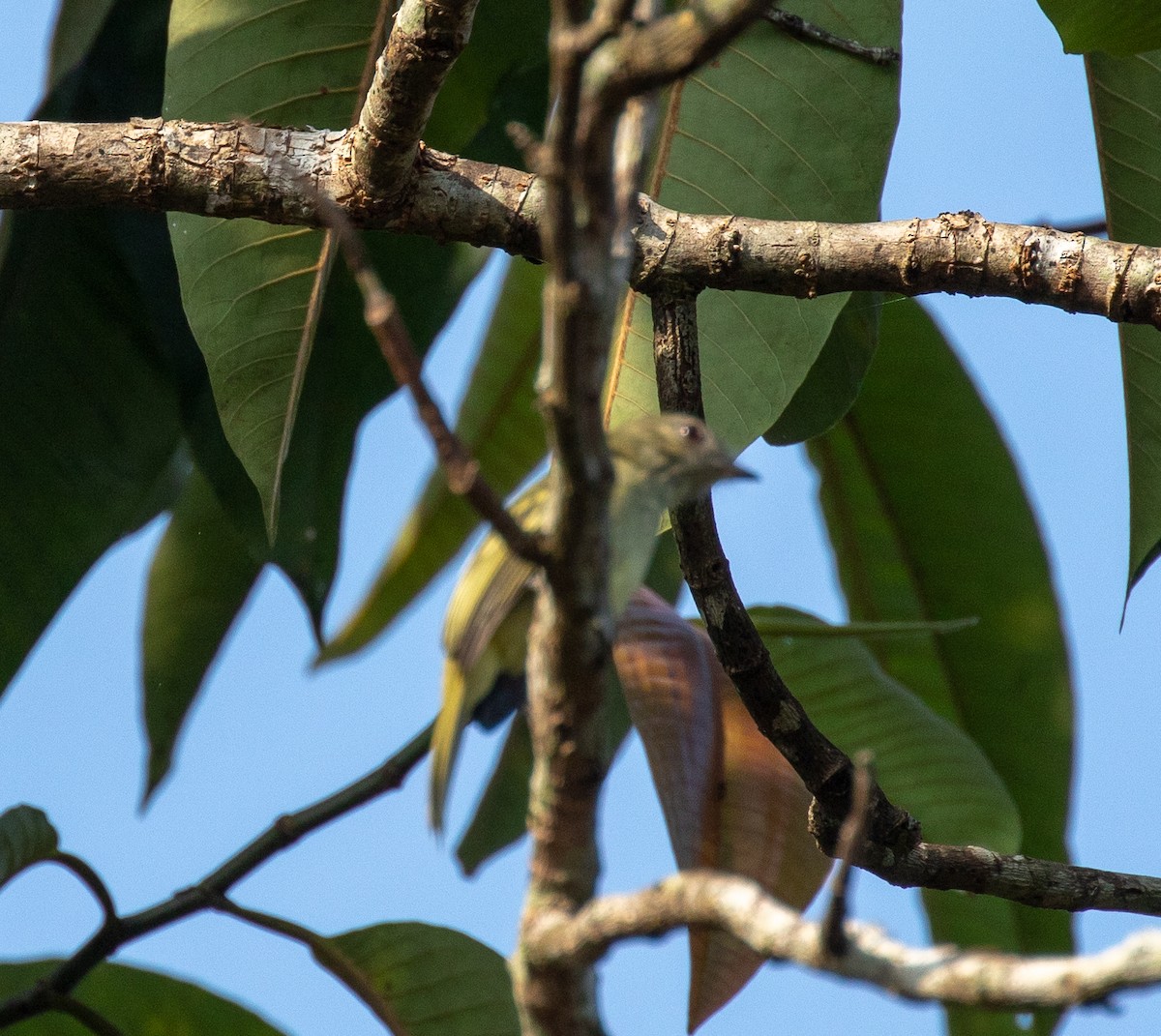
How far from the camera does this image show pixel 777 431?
2.38m

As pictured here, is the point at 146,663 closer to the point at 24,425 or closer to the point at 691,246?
the point at 24,425

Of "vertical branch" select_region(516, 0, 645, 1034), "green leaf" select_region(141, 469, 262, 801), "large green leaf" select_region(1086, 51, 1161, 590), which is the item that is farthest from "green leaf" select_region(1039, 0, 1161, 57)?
"green leaf" select_region(141, 469, 262, 801)

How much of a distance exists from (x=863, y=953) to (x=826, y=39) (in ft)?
6.25

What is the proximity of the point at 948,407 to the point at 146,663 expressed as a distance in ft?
7.08

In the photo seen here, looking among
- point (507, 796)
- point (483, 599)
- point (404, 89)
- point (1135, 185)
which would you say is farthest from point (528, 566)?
point (507, 796)

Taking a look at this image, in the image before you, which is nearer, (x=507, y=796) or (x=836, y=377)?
(x=836, y=377)

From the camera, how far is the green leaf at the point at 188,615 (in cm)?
334

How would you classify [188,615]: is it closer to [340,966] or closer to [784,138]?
[340,966]

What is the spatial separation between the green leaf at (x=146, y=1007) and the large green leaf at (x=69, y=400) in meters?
0.62

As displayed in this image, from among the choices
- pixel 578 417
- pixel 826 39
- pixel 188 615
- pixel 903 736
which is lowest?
pixel 578 417

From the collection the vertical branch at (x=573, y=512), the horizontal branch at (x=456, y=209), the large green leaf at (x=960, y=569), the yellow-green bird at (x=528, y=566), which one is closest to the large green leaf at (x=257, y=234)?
the horizontal branch at (x=456, y=209)

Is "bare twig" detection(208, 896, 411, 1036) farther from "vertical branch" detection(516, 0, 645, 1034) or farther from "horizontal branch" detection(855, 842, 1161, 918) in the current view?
"vertical branch" detection(516, 0, 645, 1034)

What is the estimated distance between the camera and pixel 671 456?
1.40m

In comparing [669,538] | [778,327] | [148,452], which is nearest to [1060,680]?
[669,538]
